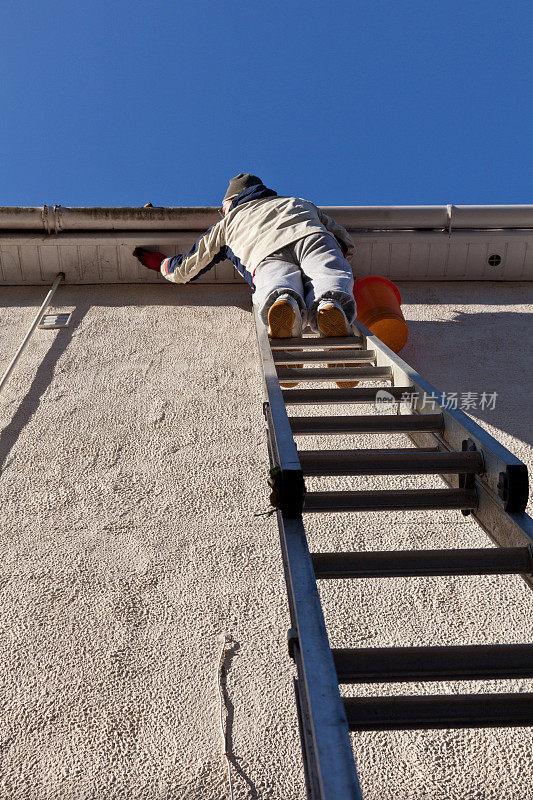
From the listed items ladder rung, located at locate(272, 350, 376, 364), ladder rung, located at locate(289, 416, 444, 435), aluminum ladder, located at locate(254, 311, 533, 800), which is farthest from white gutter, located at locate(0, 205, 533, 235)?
ladder rung, located at locate(289, 416, 444, 435)

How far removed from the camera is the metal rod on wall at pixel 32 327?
3652 mm

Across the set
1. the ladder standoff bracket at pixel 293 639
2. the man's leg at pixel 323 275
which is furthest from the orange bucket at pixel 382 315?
the ladder standoff bracket at pixel 293 639

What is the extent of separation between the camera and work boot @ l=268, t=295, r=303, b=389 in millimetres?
3004

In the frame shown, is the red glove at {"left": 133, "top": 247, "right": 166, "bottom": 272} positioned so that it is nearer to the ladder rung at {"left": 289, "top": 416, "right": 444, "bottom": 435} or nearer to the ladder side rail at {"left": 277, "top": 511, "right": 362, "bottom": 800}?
the ladder rung at {"left": 289, "top": 416, "right": 444, "bottom": 435}

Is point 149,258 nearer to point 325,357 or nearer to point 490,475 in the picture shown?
point 325,357

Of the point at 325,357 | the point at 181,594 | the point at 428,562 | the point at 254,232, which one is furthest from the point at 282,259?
the point at 428,562

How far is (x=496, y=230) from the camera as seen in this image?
16.5 ft

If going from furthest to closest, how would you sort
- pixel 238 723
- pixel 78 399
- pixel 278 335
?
pixel 78 399, pixel 278 335, pixel 238 723

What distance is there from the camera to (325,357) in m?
2.91

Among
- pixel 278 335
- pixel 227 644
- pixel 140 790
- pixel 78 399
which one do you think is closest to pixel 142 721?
pixel 140 790

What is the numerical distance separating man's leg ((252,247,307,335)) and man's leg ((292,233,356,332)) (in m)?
→ 0.05

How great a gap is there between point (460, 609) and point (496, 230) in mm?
3645

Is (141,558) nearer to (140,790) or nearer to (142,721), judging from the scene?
(142,721)

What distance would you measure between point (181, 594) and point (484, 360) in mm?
2534
